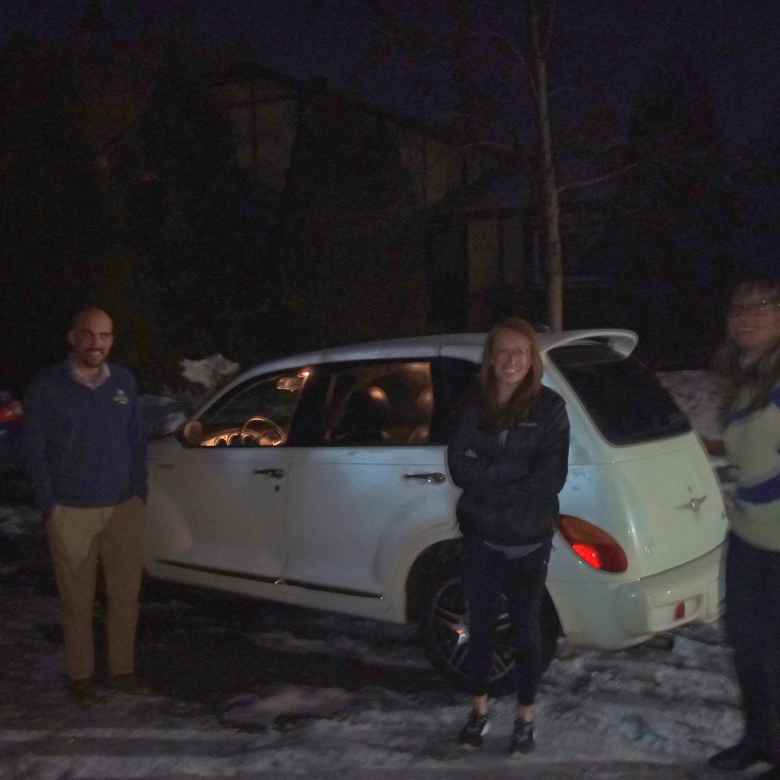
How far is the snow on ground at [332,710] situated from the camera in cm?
491

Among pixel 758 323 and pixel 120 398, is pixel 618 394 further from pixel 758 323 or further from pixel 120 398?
pixel 120 398

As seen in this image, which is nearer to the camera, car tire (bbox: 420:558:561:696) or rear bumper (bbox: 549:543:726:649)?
rear bumper (bbox: 549:543:726:649)

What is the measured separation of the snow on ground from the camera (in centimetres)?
491

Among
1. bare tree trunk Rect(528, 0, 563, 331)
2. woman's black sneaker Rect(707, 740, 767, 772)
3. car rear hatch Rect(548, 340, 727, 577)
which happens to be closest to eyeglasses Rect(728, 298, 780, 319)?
car rear hatch Rect(548, 340, 727, 577)

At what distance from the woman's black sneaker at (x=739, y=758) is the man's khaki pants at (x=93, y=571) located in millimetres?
2912

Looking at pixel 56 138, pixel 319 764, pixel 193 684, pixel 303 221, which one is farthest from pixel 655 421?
pixel 303 221

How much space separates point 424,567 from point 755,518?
186 centimetres

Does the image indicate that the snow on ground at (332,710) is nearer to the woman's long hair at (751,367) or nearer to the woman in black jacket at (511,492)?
the woman in black jacket at (511,492)

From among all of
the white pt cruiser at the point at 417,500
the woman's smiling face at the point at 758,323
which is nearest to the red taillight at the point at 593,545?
the white pt cruiser at the point at 417,500

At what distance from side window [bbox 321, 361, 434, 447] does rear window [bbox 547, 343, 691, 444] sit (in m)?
0.77

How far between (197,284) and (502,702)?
1745 centimetres

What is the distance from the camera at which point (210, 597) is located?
7961mm

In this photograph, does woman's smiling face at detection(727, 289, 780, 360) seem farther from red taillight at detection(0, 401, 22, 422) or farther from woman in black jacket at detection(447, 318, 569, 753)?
red taillight at detection(0, 401, 22, 422)

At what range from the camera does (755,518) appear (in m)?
4.59
